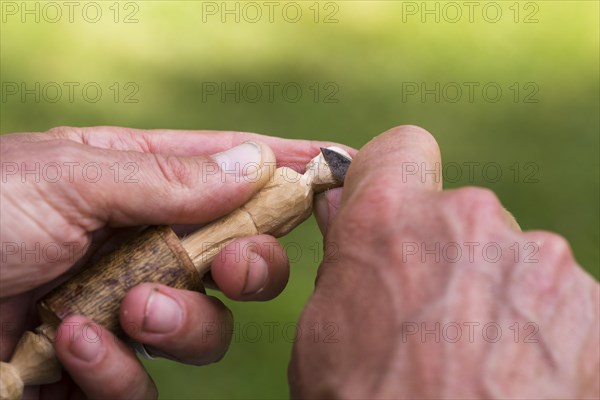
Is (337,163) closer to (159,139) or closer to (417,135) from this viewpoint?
(417,135)

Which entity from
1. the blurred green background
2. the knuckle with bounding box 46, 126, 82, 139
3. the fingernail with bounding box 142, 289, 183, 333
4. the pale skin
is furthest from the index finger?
the blurred green background

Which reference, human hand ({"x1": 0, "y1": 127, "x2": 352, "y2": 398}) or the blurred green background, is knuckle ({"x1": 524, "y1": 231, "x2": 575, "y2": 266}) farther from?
the blurred green background

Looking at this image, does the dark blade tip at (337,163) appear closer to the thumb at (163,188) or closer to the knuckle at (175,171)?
the thumb at (163,188)

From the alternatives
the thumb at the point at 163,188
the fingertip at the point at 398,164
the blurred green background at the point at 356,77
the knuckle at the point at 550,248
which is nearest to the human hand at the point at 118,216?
the thumb at the point at 163,188

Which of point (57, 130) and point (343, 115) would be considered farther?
point (343, 115)

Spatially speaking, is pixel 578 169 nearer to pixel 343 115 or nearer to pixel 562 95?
pixel 562 95

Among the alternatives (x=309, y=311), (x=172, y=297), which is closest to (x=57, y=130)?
(x=172, y=297)
